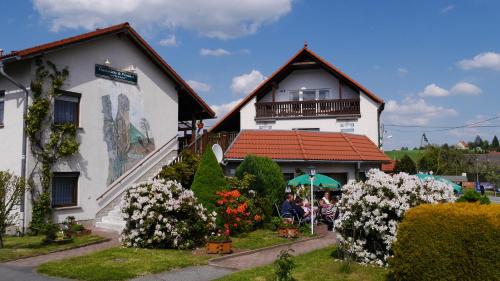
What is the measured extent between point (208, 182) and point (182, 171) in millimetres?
3311

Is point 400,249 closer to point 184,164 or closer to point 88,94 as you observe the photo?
point 184,164

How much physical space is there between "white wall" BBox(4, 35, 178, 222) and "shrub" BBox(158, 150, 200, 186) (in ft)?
7.44

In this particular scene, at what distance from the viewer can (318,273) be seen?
8.76 meters

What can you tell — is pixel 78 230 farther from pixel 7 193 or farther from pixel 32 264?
pixel 32 264

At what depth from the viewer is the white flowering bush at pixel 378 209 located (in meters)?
9.58

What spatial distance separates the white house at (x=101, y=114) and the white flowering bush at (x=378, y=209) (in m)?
9.64

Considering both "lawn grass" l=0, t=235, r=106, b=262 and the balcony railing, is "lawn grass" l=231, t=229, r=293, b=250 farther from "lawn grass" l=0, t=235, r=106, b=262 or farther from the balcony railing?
the balcony railing

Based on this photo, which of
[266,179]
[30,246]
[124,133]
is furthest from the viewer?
[124,133]

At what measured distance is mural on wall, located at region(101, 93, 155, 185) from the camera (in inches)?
678

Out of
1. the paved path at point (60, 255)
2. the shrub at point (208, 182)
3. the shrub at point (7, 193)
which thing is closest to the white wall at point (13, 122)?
the shrub at point (7, 193)

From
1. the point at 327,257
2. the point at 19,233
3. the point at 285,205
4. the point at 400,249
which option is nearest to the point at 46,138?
the point at 19,233

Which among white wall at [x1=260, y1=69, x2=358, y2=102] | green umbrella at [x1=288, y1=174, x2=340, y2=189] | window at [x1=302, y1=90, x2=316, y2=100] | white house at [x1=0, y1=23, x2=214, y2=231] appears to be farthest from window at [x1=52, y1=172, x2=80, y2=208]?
window at [x1=302, y1=90, x2=316, y2=100]

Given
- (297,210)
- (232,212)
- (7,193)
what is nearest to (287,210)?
(297,210)

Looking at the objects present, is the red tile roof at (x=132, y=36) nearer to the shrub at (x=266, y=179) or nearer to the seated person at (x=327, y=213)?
the shrub at (x=266, y=179)
